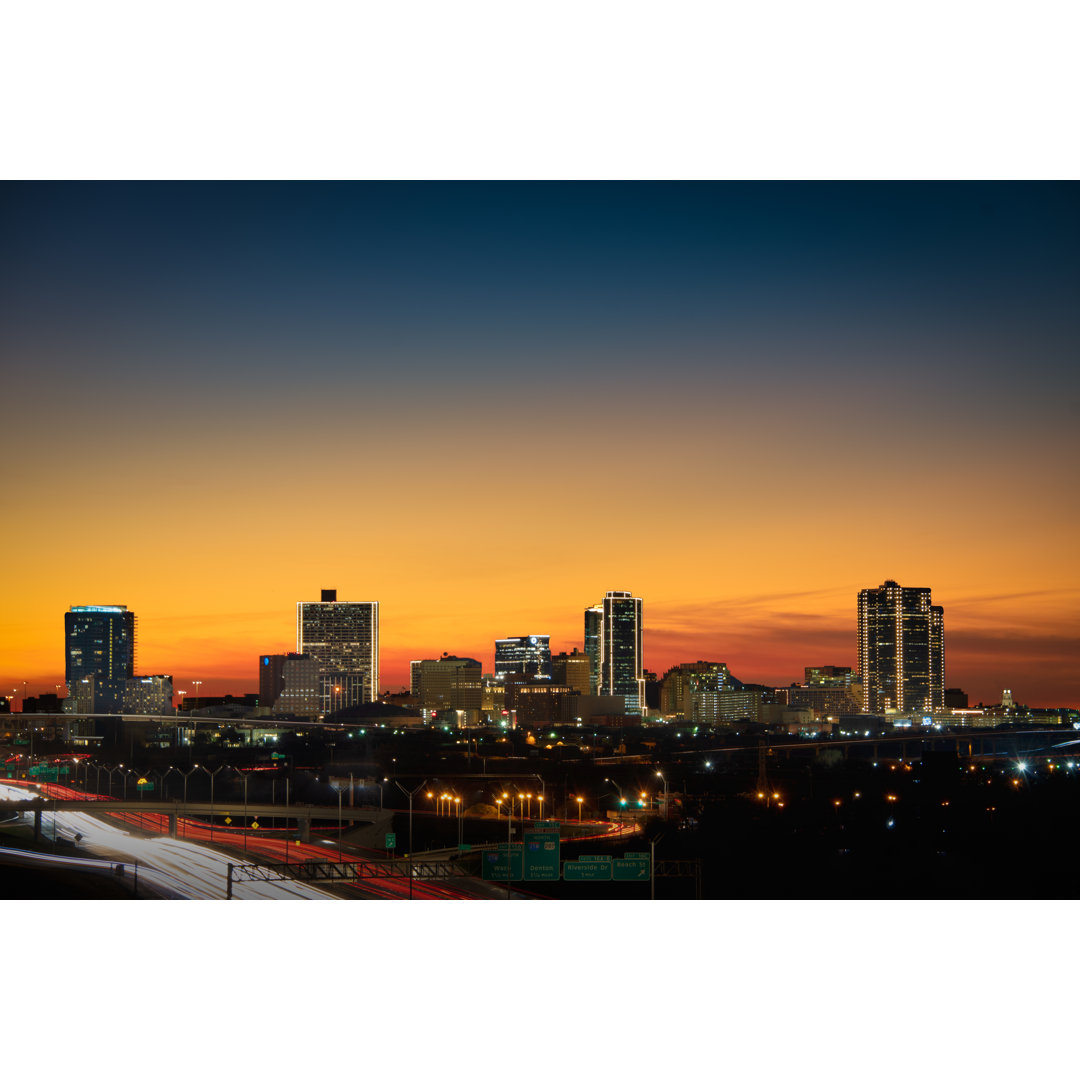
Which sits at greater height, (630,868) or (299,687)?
(630,868)

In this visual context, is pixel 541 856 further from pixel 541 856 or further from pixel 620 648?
pixel 620 648

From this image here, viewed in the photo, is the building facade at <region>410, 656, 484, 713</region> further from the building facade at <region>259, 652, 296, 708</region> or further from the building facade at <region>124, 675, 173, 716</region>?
the building facade at <region>124, 675, 173, 716</region>

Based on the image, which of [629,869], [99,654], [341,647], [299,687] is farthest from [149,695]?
[629,869]

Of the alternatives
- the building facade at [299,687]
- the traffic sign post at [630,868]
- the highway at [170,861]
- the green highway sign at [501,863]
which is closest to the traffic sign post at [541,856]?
the green highway sign at [501,863]

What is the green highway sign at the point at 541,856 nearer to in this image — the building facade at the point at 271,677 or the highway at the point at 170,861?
the highway at the point at 170,861

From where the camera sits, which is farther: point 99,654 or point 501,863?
Answer: point 99,654

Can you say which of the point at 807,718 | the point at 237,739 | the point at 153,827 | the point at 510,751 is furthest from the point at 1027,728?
the point at 153,827
